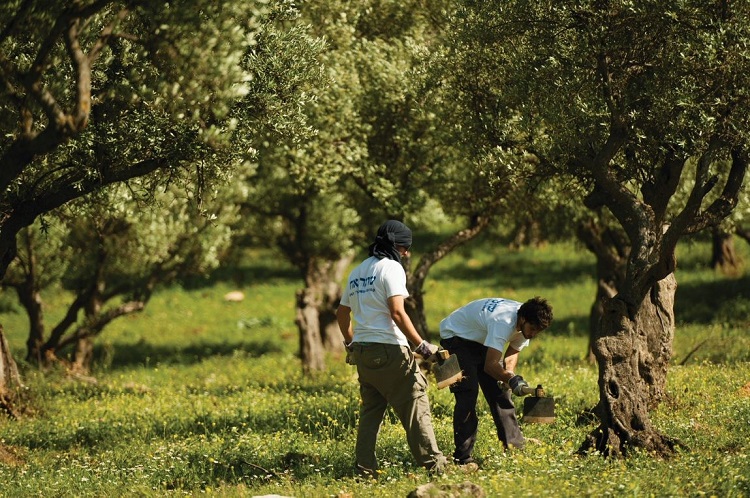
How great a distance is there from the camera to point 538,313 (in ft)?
35.1

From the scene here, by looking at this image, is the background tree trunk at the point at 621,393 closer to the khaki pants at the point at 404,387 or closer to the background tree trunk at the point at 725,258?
the khaki pants at the point at 404,387

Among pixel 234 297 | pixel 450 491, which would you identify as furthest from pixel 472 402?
pixel 234 297

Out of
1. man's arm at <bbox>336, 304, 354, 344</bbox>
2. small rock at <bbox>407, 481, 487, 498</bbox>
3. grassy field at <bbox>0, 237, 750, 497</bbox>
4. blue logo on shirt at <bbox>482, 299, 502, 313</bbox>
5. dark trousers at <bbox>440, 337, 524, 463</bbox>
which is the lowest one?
grassy field at <bbox>0, 237, 750, 497</bbox>

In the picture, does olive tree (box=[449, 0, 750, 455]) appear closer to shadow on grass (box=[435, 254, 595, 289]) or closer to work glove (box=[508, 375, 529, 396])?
work glove (box=[508, 375, 529, 396])

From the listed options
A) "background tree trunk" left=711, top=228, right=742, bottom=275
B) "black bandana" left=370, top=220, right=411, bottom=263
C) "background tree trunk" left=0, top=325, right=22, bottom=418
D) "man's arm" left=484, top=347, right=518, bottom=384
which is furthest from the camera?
"background tree trunk" left=711, top=228, right=742, bottom=275

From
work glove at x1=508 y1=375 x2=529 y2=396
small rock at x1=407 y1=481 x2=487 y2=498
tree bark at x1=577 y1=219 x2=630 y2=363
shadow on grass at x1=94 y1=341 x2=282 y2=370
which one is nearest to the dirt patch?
small rock at x1=407 y1=481 x2=487 y2=498

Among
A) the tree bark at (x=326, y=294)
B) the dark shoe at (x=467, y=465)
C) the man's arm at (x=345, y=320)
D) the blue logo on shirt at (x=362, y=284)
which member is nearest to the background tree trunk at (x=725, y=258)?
the tree bark at (x=326, y=294)

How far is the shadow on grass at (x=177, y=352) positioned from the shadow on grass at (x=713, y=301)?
13.9 meters

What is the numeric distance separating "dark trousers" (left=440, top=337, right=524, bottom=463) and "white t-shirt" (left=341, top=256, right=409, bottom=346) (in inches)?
48.9

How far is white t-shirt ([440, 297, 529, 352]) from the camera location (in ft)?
35.3

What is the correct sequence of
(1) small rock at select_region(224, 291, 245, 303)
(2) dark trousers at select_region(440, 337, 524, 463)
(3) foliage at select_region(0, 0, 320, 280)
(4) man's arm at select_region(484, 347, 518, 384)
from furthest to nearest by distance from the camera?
(1) small rock at select_region(224, 291, 245, 303) → (2) dark trousers at select_region(440, 337, 524, 463) → (4) man's arm at select_region(484, 347, 518, 384) → (3) foliage at select_region(0, 0, 320, 280)

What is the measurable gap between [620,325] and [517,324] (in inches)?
68.2

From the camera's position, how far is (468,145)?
15273mm

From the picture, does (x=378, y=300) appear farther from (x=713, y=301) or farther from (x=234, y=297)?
(x=234, y=297)
